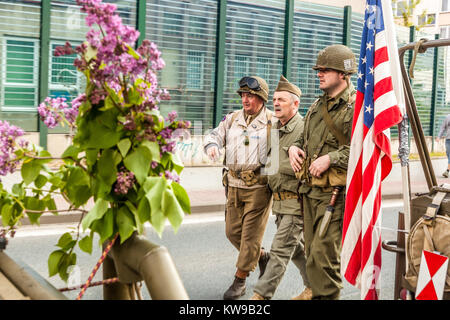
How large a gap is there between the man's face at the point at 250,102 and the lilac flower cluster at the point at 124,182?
13.0 ft

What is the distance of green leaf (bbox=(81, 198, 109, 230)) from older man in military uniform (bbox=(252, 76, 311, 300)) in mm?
3342

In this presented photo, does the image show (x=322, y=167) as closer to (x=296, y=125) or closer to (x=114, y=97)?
(x=296, y=125)

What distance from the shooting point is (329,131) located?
4.21 meters

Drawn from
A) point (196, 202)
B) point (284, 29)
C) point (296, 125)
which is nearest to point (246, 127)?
point (296, 125)

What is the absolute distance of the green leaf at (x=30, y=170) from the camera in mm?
1758

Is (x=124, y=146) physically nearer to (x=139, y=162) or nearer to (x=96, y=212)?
(x=139, y=162)

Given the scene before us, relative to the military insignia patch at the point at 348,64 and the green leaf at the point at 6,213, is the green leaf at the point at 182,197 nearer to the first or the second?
the green leaf at the point at 6,213

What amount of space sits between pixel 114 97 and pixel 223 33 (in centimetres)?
1440

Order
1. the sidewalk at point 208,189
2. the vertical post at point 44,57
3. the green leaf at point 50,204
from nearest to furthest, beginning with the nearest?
1. the green leaf at point 50,204
2. the sidewalk at point 208,189
3. the vertical post at point 44,57

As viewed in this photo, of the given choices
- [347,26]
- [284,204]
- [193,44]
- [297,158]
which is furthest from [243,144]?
[347,26]

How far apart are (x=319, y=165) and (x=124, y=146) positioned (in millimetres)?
2772

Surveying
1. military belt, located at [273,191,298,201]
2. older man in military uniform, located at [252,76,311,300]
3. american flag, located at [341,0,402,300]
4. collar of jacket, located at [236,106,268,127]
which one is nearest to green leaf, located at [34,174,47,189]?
american flag, located at [341,0,402,300]

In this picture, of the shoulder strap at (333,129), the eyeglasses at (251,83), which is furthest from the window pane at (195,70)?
the shoulder strap at (333,129)
